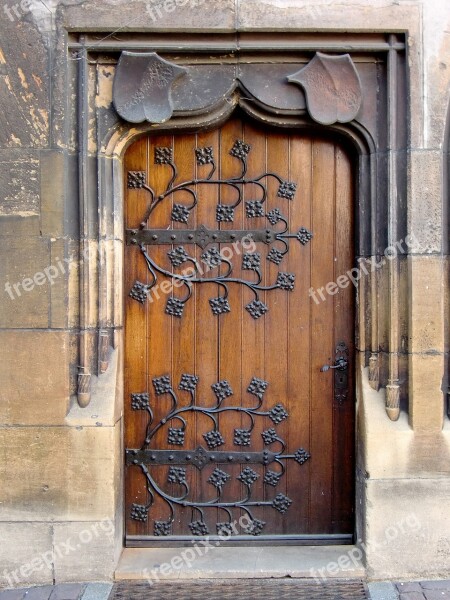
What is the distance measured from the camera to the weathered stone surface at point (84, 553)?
11.1ft

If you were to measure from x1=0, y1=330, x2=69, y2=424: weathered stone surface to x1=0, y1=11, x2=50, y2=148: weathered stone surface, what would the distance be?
1.10m

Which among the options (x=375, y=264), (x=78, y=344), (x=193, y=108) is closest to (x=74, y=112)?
(x=193, y=108)

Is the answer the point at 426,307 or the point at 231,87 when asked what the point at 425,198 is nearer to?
the point at 426,307

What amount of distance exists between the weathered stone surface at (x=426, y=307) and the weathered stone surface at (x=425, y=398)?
89 millimetres

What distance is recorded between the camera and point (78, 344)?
3482mm

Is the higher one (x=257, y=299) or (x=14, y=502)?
(x=257, y=299)

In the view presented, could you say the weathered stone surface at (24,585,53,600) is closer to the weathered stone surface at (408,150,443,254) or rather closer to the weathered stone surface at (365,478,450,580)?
the weathered stone surface at (365,478,450,580)

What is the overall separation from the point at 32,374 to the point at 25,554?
100 cm

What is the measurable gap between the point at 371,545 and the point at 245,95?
2.66 metres

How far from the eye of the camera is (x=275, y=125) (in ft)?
11.8

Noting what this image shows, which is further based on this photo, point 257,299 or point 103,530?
point 257,299

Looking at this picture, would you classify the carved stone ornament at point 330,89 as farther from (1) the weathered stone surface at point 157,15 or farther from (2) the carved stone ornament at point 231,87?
(1) the weathered stone surface at point 157,15

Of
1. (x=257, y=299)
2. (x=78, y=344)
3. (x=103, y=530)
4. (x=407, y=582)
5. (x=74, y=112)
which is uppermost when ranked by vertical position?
(x=74, y=112)

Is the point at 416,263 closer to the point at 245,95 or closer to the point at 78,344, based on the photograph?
the point at 245,95
